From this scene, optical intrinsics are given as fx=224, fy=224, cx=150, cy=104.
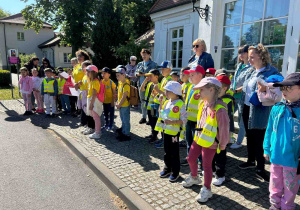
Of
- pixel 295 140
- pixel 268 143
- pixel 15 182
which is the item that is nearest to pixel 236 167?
pixel 268 143

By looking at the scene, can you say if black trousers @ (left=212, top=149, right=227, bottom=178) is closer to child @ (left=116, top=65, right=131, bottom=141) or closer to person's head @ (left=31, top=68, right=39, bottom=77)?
child @ (left=116, top=65, right=131, bottom=141)

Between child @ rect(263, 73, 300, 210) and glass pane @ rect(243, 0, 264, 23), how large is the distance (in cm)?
519

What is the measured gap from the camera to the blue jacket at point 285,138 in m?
2.42

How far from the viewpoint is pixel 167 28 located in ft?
38.2

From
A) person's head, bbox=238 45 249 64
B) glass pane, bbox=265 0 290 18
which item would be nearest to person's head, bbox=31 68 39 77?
person's head, bbox=238 45 249 64

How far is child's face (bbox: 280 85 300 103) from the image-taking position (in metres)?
2.39

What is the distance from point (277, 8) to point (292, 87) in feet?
16.4

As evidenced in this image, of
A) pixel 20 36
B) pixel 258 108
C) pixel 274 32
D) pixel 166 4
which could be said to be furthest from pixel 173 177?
pixel 20 36

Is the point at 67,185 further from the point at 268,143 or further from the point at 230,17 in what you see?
the point at 230,17

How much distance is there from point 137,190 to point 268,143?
1.87 m

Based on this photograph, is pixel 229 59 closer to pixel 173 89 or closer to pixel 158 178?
pixel 173 89

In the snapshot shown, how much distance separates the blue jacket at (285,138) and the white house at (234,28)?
402 centimetres

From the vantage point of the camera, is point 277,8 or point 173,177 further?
point 277,8

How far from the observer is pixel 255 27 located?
683cm
